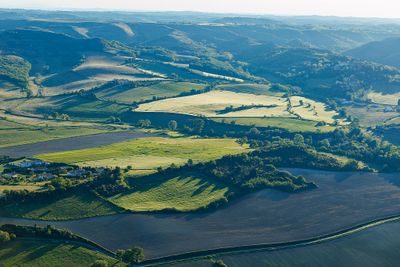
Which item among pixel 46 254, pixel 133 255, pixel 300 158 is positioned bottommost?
pixel 46 254

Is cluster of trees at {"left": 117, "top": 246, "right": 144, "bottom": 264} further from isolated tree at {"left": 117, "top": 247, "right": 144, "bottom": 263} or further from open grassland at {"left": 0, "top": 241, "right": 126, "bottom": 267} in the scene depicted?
open grassland at {"left": 0, "top": 241, "right": 126, "bottom": 267}

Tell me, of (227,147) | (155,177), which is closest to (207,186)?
(155,177)

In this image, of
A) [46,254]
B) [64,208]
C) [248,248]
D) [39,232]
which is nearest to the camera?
[46,254]

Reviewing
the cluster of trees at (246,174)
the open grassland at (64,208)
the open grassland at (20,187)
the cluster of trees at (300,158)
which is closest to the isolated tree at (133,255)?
the open grassland at (64,208)

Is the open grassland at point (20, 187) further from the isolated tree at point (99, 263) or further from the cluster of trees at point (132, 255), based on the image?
the isolated tree at point (99, 263)

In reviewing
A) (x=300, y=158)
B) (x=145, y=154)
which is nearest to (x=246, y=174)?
(x=300, y=158)

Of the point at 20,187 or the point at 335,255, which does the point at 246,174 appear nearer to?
the point at 335,255

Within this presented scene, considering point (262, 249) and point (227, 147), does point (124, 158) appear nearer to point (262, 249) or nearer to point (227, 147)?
point (227, 147)
